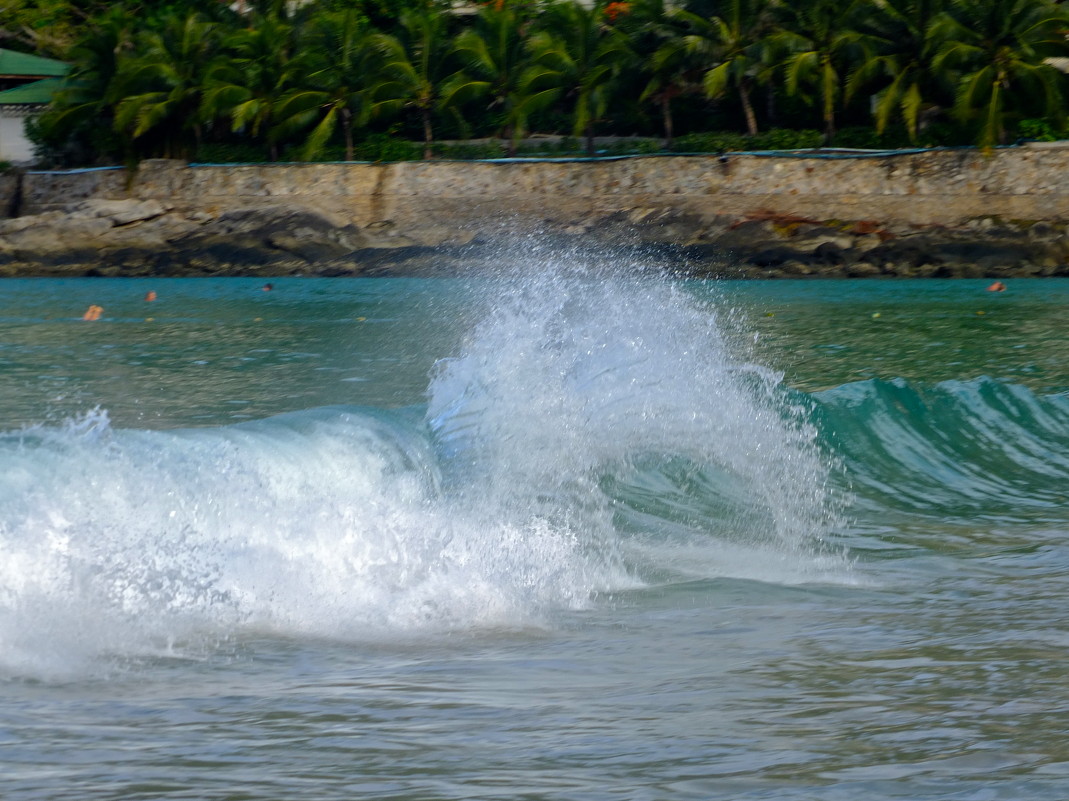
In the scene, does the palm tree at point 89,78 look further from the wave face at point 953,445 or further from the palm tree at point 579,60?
the wave face at point 953,445

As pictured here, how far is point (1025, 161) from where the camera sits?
107 ft

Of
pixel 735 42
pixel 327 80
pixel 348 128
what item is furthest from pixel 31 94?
pixel 735 42

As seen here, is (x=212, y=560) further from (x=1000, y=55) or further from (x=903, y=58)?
(x=903, y=58)

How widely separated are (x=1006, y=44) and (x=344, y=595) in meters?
30.5

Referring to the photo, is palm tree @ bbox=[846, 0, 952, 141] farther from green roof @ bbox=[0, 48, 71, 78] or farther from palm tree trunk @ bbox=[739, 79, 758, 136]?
green roof @ bbox=[0, 48, 71, 78]

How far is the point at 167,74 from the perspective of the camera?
36500 mm

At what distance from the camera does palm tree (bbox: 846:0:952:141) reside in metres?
32.3

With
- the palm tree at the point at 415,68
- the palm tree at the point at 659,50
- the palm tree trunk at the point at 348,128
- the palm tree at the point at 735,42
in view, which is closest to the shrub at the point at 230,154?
the palm tree trunk at the point at 348,128

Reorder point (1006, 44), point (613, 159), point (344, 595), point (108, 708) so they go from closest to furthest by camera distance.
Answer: point (108, 708) < point (344, 595) < point (1006, 44) < point (613, 159)

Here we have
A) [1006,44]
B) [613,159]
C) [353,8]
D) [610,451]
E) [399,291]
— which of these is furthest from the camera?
[353,8]

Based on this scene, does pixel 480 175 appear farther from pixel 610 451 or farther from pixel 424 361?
pixel 610 451

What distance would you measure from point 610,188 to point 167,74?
1188 cm

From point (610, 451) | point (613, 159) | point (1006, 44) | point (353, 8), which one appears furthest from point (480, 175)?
point (610, 451)

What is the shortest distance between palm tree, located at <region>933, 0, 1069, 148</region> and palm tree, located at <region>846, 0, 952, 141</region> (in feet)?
1.56
